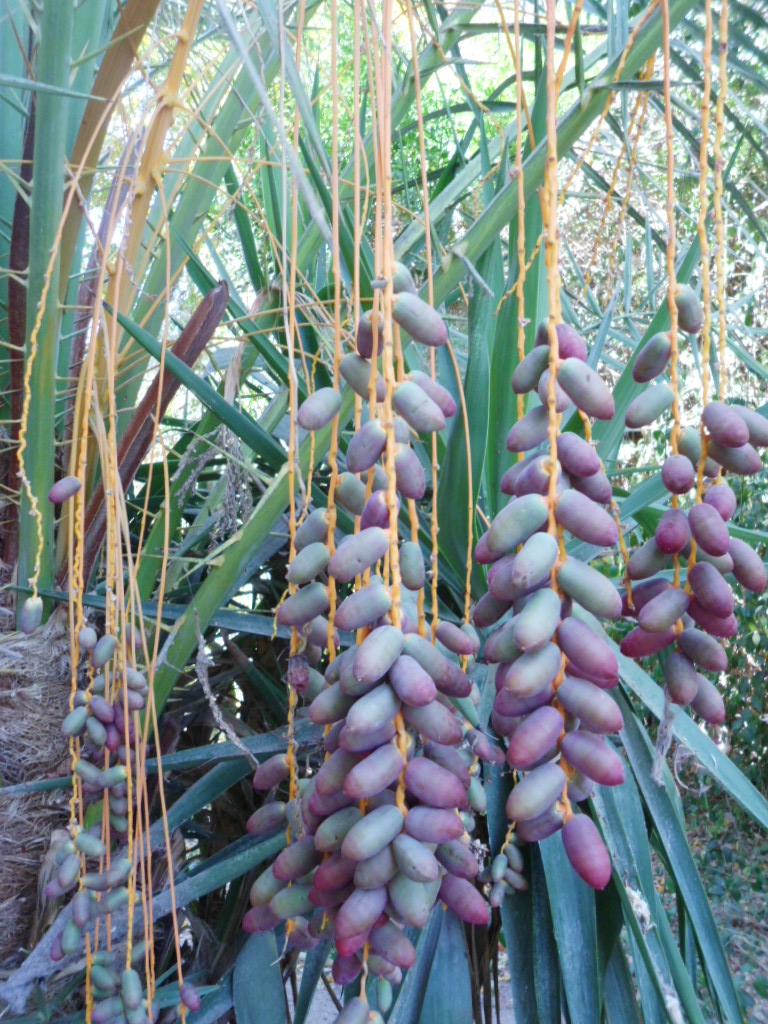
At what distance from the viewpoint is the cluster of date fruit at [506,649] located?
398mm

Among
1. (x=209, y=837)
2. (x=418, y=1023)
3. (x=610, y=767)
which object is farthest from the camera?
(x=209, y=837)

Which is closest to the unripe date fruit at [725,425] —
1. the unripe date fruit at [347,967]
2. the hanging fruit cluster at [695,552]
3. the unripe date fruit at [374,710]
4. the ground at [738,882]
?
the hanging fruit cluster at [695,552]

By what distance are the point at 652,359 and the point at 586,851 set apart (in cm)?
26

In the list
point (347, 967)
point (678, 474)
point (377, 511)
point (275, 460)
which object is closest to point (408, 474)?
point (377, 511)

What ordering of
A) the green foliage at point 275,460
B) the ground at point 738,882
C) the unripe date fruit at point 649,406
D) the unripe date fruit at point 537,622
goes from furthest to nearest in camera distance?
the ground at point 738,882 → the green foliage at point 275,460 → the unripe date fruit at point 649,406 → the unripe date fruit at point 537,622

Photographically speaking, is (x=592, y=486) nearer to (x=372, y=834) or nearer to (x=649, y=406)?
(x=649, y=406)

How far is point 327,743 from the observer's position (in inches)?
17.9

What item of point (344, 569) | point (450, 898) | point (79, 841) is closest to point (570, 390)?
point (344, 569)

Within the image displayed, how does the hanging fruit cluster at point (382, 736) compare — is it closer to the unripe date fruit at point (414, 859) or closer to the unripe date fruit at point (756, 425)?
the unripe date fruit at point (414, 859)

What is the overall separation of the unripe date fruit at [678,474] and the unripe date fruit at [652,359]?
62 mm

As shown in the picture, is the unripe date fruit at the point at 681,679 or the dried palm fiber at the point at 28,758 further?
the dried palm fiber at the point at 28,758

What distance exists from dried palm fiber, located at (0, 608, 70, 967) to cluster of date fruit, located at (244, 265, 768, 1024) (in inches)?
20.1

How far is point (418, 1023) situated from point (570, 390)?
1.98ft

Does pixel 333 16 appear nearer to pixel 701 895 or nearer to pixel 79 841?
pixel 79 841
